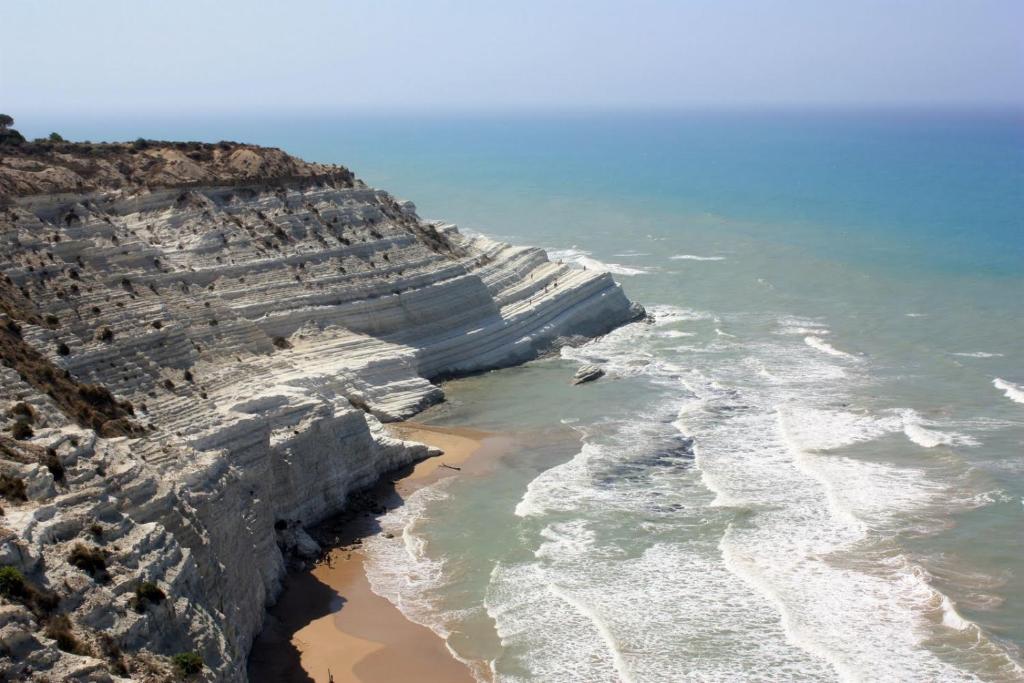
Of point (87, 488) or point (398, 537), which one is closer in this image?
point (87, 488)

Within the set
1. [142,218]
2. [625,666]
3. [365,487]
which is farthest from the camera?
[142,218]

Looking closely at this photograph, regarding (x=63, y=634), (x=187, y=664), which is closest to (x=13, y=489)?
(x=63, y=634)

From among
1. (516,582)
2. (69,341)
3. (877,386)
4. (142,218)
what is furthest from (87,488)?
(877,386)

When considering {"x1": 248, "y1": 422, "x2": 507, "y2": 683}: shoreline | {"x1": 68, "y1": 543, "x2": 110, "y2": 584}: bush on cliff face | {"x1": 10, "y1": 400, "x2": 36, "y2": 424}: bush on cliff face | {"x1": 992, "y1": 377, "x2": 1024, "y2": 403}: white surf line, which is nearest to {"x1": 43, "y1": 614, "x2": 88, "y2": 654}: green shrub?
{"x1": 68, "y1": 543, "x2": 110, "y2": 584}: bush on cliff face

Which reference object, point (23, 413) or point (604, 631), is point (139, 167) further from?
point (604, 631)

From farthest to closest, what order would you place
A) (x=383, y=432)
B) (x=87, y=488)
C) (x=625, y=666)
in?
(x=383, y=432) < (x=625, y=666) < (x=87, y=488)

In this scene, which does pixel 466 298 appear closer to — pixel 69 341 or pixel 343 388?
pixel 343 388
